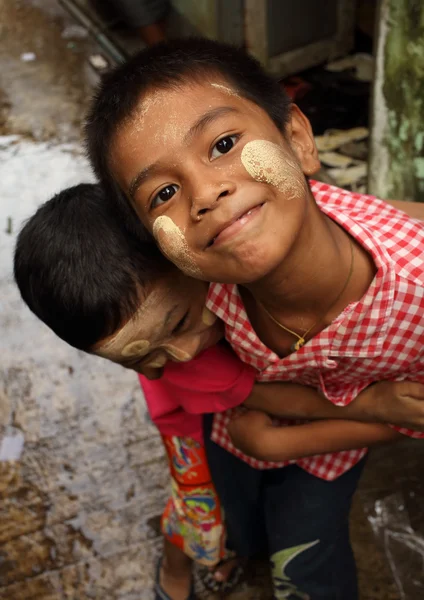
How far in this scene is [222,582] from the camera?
2.39 meters

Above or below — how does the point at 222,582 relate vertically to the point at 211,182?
below

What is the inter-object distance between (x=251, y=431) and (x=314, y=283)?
1.54 feet

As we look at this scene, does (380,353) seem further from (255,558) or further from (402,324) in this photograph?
(255,558)

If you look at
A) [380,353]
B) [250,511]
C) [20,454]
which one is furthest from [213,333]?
[20,454]

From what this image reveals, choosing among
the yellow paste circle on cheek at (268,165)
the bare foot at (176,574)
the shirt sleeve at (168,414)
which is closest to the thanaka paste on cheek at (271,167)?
the yellow paste circle on cheek at (268,165)

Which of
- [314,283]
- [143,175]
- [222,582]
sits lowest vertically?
[222,582]

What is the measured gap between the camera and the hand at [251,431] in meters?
1.76

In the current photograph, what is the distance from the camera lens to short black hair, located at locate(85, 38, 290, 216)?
139 centimetres

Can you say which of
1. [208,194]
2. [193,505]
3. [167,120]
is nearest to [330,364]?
[208,194]

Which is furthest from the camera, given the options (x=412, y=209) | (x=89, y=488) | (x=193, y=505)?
(x=89, y=488)

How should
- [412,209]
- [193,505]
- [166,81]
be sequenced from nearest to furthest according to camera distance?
[166,81] < [412,209] < [193,505]

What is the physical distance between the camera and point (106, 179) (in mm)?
1490

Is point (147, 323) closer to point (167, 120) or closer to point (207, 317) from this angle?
point (207, 317)

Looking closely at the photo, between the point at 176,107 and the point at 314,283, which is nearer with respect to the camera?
the point at 176,107
